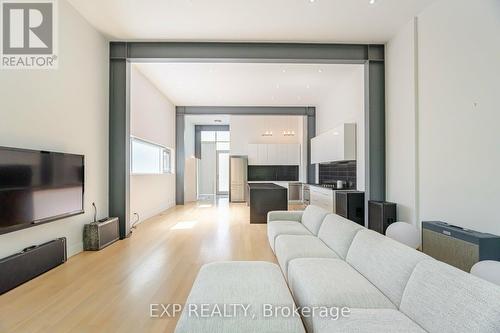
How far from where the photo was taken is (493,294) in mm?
1129

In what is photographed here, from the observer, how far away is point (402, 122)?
438 cm

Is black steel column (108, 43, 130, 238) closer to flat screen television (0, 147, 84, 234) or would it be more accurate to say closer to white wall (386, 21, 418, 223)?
flat screen television (0, 147, 84, 234)

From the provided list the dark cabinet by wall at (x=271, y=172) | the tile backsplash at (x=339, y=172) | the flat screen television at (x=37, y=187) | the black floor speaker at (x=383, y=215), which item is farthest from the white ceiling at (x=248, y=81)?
the flat screen television at (x=37, y=187)

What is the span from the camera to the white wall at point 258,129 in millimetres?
10180

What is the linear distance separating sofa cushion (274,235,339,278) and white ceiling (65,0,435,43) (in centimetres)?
310

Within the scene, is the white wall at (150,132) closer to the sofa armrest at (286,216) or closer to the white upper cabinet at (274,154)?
the white upper cabinet at (274,154)

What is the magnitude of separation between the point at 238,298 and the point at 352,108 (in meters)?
5.60

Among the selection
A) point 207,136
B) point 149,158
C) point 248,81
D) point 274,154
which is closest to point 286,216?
point 248,81

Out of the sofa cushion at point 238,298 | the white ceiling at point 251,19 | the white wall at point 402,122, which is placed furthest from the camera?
the white wall at point 402,122

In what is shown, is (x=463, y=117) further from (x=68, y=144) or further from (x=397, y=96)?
(x=68, y=144)

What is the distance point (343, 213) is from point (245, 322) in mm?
4335

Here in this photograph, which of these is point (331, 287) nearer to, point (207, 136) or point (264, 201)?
point (264, 201)

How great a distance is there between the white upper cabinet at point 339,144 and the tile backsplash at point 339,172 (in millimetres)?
389

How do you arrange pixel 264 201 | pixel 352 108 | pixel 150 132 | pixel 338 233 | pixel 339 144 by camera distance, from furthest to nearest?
1. pixel 150 132
2. pixel 339 144
3. pixel 352 108
4. pixel 264 201
5. pixel 338 233
